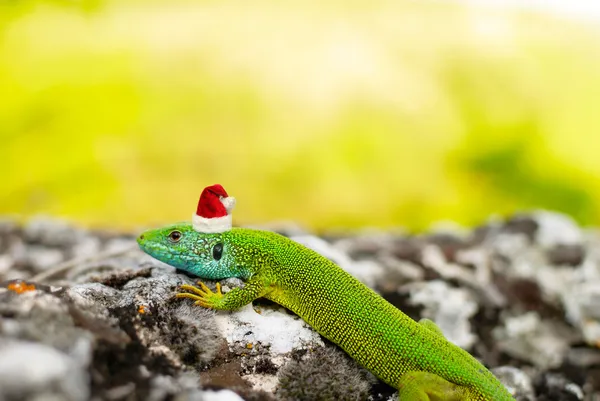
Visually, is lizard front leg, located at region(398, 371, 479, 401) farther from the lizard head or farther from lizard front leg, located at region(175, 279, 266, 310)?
the lizard head

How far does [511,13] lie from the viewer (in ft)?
35.4

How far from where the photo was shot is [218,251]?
12.1 ft

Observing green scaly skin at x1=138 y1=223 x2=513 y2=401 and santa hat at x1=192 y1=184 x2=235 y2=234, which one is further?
santa hat at x1=192 y1=184 x2=235 y2=234

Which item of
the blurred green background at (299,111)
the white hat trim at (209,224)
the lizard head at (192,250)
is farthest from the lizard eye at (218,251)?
the blurred green background at (299,111)

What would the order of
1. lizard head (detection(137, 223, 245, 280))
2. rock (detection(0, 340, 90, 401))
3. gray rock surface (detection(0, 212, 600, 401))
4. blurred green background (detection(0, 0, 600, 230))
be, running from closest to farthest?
1. rock (detection(0, 340, 90, 401))
2. gray rock surface (detection(0, 212, 600, 401))
3. lizard head (detection(137, 223, 245, 280))
4. blurred green background (detection(0, 0, 600, 230))

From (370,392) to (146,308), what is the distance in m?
1.42

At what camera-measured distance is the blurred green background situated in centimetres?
916

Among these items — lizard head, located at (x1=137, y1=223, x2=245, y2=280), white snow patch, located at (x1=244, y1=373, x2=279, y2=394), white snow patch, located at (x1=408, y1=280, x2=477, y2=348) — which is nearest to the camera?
white snow patch, located at (x1=244, y1=373, x2=279, y2=394)

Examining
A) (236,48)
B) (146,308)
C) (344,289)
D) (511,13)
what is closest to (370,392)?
(344,289)

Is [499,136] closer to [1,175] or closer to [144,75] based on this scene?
[144,75]

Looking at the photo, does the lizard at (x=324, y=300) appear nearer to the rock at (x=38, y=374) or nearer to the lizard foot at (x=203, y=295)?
the lizard foot at (x=203, y=295)

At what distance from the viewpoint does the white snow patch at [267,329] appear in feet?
11.2

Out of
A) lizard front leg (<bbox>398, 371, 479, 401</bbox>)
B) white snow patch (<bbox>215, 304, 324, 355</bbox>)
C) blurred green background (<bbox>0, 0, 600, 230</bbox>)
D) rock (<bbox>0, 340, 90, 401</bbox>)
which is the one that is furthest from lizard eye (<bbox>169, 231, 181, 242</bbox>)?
blurred green background (<bbox>0, 0, 600, 230</bbox>)

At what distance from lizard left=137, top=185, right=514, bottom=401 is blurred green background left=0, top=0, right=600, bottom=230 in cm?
518
